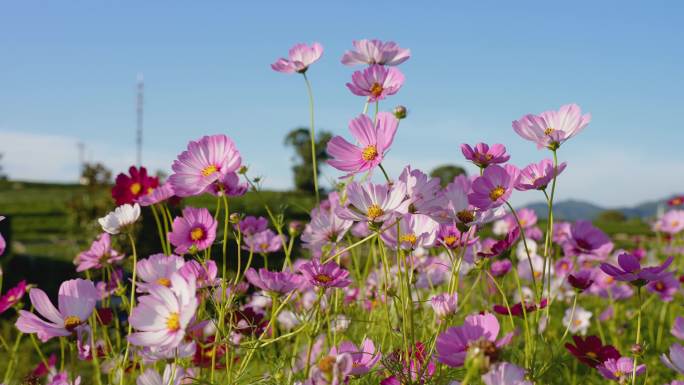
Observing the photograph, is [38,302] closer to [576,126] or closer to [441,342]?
[441,342]

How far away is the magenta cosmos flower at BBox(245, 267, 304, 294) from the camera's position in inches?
38.7

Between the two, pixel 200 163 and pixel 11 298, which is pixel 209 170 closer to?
pixel 200 163

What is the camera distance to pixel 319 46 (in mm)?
1311

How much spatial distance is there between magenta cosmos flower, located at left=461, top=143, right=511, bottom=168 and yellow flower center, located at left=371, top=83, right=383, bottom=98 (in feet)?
0.91

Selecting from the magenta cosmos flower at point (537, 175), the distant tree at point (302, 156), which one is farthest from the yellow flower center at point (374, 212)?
the distant tree at point (302, 156)

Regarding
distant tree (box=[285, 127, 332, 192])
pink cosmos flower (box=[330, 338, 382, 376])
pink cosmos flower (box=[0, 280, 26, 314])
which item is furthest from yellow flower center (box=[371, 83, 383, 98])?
distant tree (box=[285, 127, 332, 192])

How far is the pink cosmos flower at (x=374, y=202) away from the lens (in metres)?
0.85

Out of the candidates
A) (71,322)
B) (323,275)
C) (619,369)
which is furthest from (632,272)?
(71,322)

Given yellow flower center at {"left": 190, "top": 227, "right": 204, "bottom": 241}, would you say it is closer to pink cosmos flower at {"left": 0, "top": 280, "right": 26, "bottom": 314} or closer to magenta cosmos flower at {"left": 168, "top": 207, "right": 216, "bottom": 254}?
magenta cosmos flower at {"left": 168, "top": 207, "right": 216, "bottom": 254}

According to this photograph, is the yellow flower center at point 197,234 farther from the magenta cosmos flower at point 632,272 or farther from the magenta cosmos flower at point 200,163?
the magenta cosmos flower at point 632,272

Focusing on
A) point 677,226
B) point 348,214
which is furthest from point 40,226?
point 348,214

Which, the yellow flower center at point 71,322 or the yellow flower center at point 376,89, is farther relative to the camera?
the yellow flower center at point 376,89

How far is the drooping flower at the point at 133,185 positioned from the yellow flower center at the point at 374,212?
644 mm

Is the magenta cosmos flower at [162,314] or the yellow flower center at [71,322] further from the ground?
the magenta cosmos flower at [162,314]
